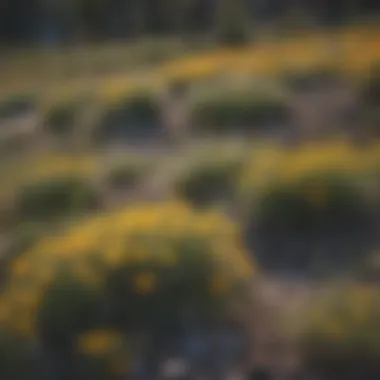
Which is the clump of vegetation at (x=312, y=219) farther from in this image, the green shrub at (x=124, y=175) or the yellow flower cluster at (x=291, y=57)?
the yellow flower cluster at (x=291, y=57)

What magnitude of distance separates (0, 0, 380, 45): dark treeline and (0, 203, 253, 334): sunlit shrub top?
14.0 m

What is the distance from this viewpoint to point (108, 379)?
16.6ft

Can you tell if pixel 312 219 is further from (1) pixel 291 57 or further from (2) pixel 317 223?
(1) pixel 291 57

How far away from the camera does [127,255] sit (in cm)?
563

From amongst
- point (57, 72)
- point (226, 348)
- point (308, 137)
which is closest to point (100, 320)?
point (226, 348)

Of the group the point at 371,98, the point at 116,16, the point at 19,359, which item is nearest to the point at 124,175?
the point at 371,98

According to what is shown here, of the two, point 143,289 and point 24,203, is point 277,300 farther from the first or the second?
point 24,203

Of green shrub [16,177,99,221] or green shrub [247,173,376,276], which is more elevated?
green shrub [247,173,376,276]

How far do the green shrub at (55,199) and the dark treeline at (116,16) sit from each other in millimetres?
12165

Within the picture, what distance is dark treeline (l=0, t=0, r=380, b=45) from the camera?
20562 mm

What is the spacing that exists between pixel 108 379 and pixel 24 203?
11.1 feet

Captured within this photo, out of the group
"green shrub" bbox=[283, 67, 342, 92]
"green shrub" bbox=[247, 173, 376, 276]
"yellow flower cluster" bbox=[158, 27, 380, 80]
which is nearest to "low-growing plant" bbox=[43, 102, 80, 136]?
"yellow flower cluster" bbox=[158, 27, 380, 80]

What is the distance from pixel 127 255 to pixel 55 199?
259 centimetres

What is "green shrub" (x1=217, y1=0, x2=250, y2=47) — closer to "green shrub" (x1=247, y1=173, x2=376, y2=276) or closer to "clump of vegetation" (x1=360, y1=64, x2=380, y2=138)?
"clump of vegetation" (x1=360, y1=64, x2=380, y2=138)
